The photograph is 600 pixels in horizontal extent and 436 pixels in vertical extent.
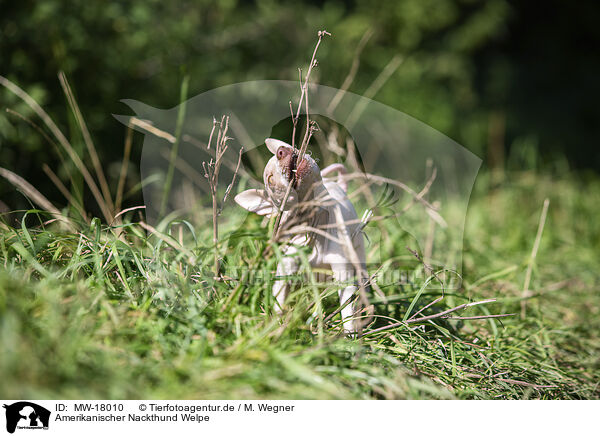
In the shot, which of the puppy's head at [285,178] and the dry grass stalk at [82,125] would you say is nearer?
the puppy's head at [285,178]

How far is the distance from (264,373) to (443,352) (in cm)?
59

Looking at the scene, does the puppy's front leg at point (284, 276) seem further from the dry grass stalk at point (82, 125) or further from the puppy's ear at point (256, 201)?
the dry grass stalk at point (82, 125)

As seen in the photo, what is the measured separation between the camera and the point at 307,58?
9.21 feet

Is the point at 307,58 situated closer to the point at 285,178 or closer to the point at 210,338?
the point at 285,178

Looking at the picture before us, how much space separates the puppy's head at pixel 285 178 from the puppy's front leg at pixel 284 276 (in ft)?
0.41

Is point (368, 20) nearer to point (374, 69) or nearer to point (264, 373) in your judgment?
point (374, 69)

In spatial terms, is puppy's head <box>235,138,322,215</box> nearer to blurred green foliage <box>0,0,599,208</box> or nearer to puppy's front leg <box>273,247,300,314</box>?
puppy's front leg <box>273,247,300,314</box>

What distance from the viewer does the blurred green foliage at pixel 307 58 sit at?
196 cm

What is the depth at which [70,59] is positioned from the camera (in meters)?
2.06

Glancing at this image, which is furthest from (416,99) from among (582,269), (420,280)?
(420,280)
